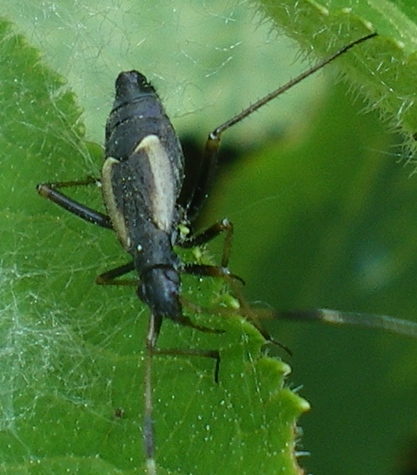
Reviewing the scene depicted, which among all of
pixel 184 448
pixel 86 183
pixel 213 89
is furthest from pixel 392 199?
pixel 184 448

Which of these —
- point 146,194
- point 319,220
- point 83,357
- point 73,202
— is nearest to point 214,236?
point 146,194

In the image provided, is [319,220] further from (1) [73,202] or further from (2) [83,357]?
(2) [83,357]

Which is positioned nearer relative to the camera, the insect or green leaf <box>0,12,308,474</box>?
green leaf <box>0,12,308,474</box>

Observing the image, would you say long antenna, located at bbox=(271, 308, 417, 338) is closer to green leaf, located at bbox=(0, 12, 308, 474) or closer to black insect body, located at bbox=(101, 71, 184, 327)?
green leaf, located at bbox=(0, 12, 308, 474)

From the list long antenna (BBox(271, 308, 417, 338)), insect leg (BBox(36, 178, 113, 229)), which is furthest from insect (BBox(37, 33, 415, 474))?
long antenna (BBox(271, 308, 417, 338))

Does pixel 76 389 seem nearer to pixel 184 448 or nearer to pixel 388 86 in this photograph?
pixel 184 448

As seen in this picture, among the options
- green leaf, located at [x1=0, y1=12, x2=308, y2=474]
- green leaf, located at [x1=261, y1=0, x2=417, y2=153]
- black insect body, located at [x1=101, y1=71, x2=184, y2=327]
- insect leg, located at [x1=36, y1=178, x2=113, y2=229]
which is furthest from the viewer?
black insect body, located at [x1=101, y1=71, x2=184, y2=327]

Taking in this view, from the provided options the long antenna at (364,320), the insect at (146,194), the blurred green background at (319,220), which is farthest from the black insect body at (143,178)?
the long antenna at (364,320)
